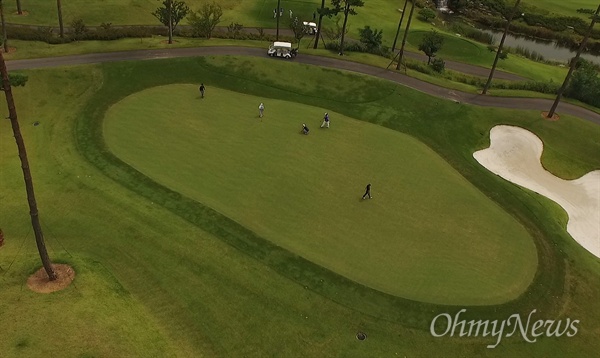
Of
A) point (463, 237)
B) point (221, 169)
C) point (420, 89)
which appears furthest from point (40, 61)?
point (463, 237)

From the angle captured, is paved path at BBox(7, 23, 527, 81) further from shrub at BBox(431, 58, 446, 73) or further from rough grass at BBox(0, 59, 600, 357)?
rough grass at BBox(0, 59, 600, 357)

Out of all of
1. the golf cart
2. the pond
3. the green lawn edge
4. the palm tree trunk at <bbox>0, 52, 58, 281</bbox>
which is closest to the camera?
the palm tree trunk at <bbox>0, 52, 58, 281</bbox>

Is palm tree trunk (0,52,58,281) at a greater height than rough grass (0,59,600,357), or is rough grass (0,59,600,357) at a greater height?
palm tree trunk (0,52,58,281)

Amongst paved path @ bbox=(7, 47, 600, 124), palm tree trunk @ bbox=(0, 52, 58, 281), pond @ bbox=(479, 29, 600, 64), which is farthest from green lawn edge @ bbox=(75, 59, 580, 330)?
pond @ bbox=(479, 29, 600, 64)

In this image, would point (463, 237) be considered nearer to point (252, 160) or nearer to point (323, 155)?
point (323, 155)

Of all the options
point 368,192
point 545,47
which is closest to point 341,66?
point 368,192

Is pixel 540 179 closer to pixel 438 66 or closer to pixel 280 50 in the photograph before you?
pixel 438 66

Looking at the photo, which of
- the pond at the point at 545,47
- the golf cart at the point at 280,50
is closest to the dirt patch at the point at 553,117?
the golf cart at the point at 280,50
